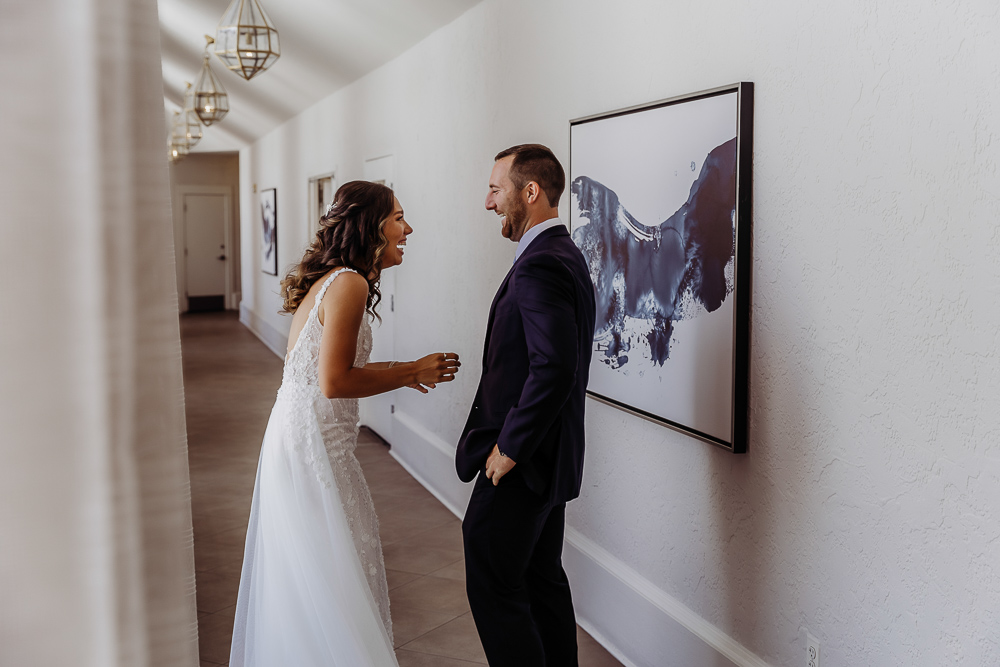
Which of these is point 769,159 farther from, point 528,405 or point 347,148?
point 347,148

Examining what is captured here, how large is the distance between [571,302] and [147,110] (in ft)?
6.69

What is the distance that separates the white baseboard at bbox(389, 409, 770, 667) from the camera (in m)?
2.68

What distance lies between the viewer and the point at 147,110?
0.40 meters

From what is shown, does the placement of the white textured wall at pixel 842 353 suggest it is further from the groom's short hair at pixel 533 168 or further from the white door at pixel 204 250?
the white door at pixel 204 250

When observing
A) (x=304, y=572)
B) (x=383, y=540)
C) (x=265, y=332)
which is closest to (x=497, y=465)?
(x=304, y=572)

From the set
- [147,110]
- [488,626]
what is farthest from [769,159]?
[147,110]

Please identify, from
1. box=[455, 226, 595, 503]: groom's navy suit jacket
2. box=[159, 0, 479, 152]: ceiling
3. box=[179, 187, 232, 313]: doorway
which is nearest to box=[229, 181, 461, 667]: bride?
box=[455, 226, 595, 503]: groom's navy suit jacket

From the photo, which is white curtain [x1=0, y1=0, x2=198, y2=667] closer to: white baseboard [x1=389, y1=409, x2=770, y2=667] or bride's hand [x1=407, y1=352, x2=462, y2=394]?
bride's hand [x1=407, y1=352, x2=462, y2=394]

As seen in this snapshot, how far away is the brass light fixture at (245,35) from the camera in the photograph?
462 centimetres

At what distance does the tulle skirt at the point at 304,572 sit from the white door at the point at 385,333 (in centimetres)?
399

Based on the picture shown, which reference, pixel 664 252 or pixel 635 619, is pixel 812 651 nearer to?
pixel 635 619

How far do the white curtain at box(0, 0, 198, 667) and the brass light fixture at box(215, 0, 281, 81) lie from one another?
4603 mm

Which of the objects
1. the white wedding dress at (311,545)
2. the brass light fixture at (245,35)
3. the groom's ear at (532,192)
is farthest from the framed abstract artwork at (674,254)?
the brass light fixture at (245,35)

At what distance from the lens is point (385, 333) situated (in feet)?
23.0
